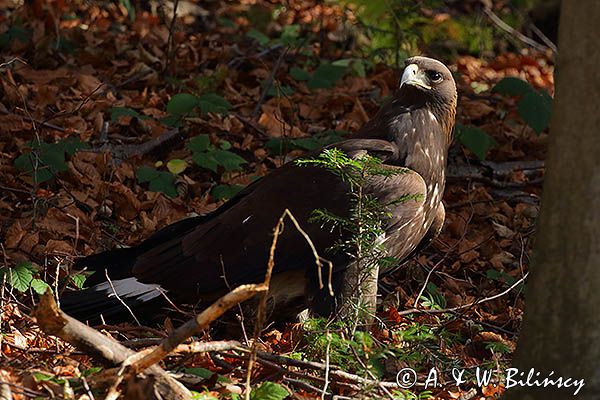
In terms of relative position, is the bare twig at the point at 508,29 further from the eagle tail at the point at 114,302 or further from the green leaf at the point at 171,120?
the eagle tail at the point at 114,302

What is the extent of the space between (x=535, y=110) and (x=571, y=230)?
3.44 m

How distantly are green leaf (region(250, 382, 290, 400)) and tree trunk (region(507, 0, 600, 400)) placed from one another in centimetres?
82

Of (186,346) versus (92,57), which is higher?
(186,346)

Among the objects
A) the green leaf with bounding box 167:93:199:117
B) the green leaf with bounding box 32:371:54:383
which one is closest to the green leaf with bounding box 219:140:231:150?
the green leaf with bounding box 167:93:199:117

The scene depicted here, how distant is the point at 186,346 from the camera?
3.35m

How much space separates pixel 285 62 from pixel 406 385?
4625mm

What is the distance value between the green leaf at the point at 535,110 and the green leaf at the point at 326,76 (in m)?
1.53

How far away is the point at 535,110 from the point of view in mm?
6305

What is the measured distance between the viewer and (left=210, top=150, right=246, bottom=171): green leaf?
605 cm

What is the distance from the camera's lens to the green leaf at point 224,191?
5996 mm

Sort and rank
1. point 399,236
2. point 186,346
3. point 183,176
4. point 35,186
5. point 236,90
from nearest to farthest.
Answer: point 186,346, point 399,236, point 35,186, point 183,176, point 236,90

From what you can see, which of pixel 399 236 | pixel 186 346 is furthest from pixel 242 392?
pixel 399 236

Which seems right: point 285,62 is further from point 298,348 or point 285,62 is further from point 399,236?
point 298,348

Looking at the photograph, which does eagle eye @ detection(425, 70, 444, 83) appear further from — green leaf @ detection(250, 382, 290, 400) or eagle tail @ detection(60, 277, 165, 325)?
green leaf @ detection(250, 382, 290, 400)
